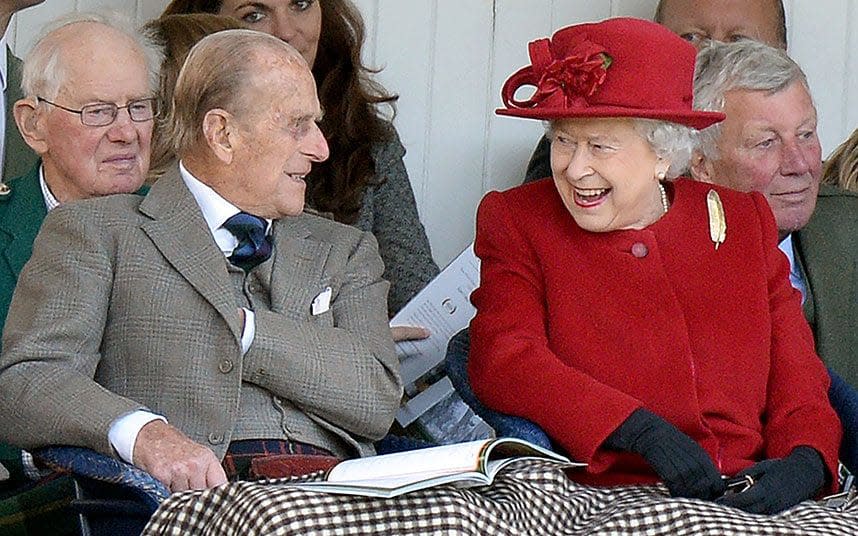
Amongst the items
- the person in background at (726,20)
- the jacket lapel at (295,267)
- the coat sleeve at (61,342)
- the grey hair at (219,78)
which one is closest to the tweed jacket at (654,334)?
the jacket lapel at (295,267)

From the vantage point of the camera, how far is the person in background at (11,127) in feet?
12.5

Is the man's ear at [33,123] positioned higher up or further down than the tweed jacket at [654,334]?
higher up

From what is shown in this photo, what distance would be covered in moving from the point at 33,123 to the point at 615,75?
1.25 m

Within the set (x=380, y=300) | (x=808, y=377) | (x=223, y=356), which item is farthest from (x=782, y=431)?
(x=223, y=356)

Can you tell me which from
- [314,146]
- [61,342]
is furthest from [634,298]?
[61,342]

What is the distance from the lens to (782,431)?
2939 mm

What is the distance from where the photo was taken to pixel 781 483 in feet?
8.99

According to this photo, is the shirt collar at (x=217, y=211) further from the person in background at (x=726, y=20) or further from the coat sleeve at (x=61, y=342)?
the person in background at (x=726, y=20)

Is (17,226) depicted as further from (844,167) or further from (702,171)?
(844,167)

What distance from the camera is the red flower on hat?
9.40 ft

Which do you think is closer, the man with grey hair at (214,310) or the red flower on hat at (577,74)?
the man with grey hair at (214,310)

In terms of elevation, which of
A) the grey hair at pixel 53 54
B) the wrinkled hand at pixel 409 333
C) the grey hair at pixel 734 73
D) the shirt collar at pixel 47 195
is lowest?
the wrinkled hand at pixel 409 333

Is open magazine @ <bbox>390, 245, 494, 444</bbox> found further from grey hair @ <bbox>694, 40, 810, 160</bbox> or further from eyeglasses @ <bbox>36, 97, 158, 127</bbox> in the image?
eyeglasses @ <bbox>36, 97, 158, 127</bbox>

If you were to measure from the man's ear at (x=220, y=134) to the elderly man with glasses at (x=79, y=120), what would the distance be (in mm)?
419
